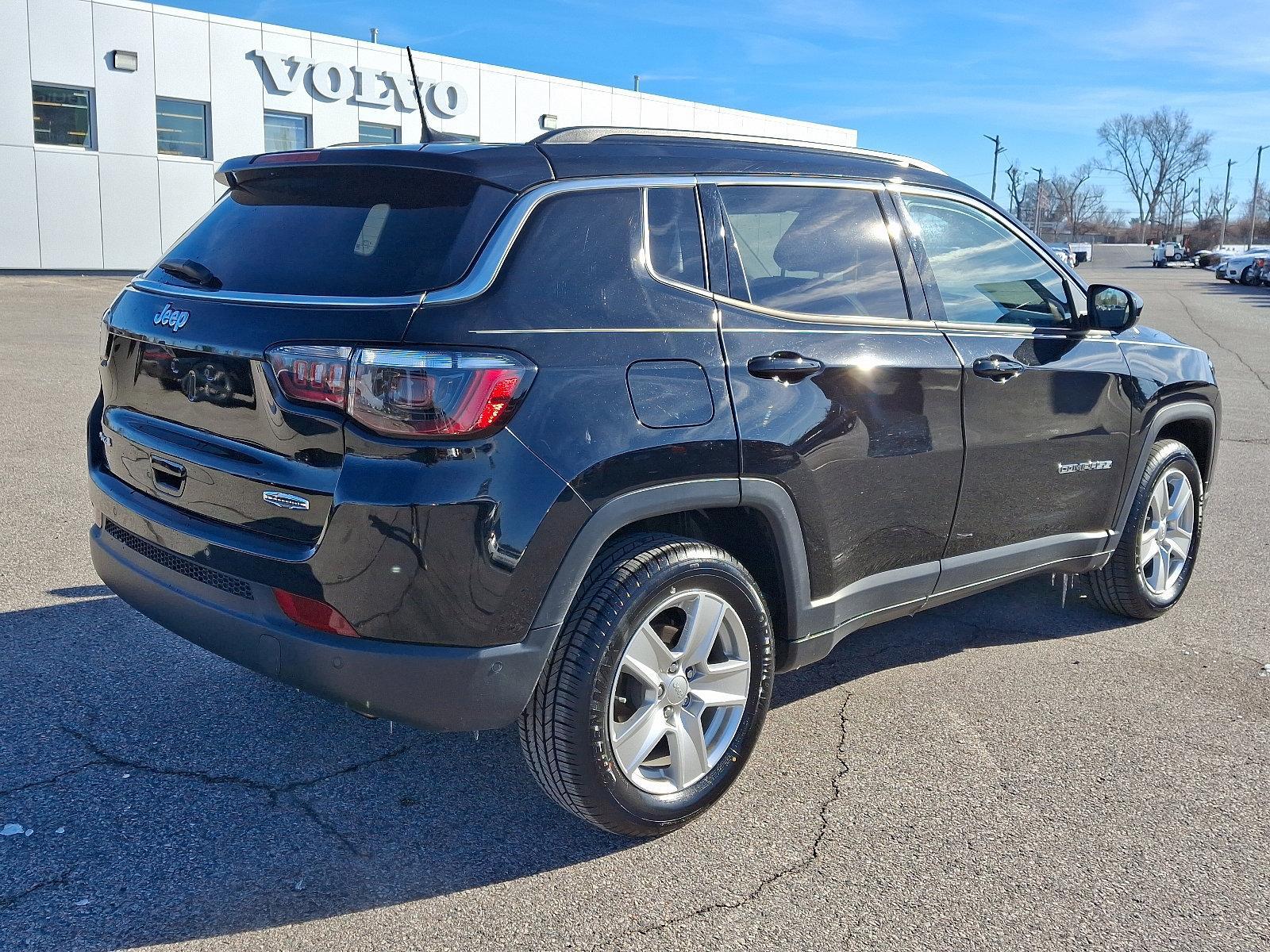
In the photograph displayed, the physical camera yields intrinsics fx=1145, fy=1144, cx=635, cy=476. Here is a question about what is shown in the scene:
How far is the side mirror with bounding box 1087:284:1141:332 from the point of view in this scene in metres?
4.41

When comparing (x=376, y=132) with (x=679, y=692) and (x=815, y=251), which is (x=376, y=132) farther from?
(x=679, y=692)

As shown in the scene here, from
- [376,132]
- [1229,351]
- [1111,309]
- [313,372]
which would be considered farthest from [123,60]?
→ [313,372]

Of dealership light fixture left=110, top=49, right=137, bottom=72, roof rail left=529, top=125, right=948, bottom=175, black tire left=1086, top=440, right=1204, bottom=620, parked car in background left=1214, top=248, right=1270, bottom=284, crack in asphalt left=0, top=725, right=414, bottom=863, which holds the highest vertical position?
dealership light fixture left=110, top=49, right=137, bottom=72

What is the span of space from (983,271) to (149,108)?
85.0 feet

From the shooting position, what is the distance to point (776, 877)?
9.74 ft

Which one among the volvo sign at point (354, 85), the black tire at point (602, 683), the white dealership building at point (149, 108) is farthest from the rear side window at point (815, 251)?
the volvo sign at point (354, 85)

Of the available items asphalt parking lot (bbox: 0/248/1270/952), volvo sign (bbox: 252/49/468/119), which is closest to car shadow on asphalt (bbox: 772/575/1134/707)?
asphalt parking lot (bbox: 0/248/1270/952)

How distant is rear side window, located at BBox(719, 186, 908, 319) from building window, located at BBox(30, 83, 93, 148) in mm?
25505

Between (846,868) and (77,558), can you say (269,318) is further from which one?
(77,558)

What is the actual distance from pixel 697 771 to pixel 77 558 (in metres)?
3.49

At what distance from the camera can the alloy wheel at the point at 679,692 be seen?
3.06m

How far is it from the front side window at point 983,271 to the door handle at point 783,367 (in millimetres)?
844

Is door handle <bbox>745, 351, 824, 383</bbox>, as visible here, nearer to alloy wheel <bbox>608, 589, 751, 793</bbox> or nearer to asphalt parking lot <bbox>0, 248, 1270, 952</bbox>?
alloy wheel <bbox>608, 589, 751, 793</bbox>

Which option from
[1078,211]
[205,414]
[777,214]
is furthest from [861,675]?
[1078,211]
